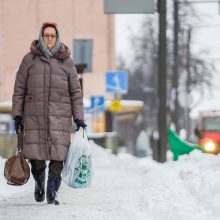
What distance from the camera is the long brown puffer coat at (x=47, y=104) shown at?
802 cm

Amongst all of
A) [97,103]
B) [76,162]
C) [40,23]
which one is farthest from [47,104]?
[40,23]

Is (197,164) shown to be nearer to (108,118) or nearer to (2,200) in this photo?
(2,200)

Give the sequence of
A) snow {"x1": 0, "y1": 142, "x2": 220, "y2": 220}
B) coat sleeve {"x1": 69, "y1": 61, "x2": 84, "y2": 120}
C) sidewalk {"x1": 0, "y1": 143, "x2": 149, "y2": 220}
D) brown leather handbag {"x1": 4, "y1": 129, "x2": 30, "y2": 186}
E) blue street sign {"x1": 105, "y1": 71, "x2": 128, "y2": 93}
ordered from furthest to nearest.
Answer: blue street sign {"x1": 105, "y1": 71, "x2": 128, "y2": 93}, coat sleeve {"x1": 69, "y1": 61, "x2": 84, "y2": 120}, brown leather handbag {"x1": 4, "y1": 129, "x2": 30, "y2": 186}, sidewalk {"x1": 0, "y1": 143, "x2": 149, "y2": 220}, snow {"x1": 0, "y1": 142, "x2": 220, "y2": 220}

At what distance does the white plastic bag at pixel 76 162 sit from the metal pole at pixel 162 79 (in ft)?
34.6

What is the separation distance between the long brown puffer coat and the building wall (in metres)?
38.6

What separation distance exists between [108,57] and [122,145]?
6.60 m

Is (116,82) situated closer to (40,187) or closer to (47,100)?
(40,187)

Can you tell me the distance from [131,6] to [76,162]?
9.92m

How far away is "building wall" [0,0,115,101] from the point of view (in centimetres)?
4691

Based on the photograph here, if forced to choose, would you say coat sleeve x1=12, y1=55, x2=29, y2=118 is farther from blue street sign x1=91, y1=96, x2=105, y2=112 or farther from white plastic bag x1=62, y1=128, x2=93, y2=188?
blue street sign x1=91, y1=96, x2=105, y2=112

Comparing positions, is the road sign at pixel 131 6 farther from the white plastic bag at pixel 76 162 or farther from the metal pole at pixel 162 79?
the white plastic bag at pixel 76 162

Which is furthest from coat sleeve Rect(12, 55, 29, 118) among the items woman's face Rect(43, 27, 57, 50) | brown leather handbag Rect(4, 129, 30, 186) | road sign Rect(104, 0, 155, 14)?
road sign Rect(104, 0, 155, 14)

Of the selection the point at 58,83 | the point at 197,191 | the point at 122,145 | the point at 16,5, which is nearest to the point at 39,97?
the point at 58,83

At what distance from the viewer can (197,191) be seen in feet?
30.6
